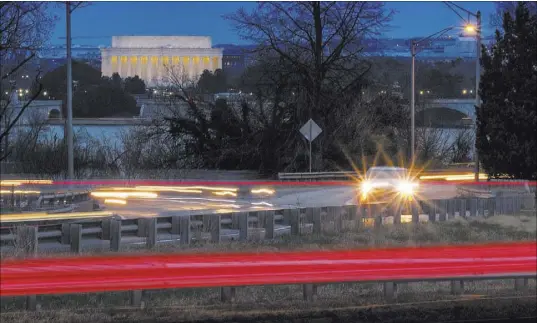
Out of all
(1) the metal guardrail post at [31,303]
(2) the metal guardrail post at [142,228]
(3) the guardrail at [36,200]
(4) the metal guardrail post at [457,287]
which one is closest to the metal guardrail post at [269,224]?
(2) the metal guardrail post at [142,228]

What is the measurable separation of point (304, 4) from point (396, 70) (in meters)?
16.3

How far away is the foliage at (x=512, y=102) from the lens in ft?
65.9

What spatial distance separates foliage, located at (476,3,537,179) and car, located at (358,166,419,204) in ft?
17.5

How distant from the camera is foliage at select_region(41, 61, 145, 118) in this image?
41.2m

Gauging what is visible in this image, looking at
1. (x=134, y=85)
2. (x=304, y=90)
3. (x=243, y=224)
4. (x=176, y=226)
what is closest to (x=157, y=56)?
(x=134, y=85)

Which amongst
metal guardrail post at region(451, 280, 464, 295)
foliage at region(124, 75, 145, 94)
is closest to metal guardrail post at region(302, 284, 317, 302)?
metal guardrail post at region(451, 280, 464, 295)

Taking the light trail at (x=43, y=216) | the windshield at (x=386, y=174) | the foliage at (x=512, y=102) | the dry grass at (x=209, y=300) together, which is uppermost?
the foliage at (x=512, y=102)

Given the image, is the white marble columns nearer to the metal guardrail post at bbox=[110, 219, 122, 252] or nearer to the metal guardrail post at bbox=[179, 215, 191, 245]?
the metal guardrail post at bbox=[179, 215, 191, 245]

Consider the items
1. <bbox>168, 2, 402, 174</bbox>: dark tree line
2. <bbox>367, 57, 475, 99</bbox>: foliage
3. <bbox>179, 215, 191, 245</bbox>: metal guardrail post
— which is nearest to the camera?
<bbox>179, 215, 191, 245</bbox>: metal guardrail post

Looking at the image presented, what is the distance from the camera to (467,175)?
40844 mm

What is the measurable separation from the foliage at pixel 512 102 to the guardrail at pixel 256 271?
782 centimetres

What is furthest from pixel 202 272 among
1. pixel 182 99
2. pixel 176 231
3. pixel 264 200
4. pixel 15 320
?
pixel 182 99

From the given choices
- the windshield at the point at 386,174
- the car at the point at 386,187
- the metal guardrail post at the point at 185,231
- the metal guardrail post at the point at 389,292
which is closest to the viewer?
the metal guardrail post at the point at 389,292

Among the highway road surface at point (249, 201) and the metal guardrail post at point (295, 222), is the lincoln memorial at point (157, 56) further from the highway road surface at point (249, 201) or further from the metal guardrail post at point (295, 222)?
the metal guardrail post at point (295, 222)
